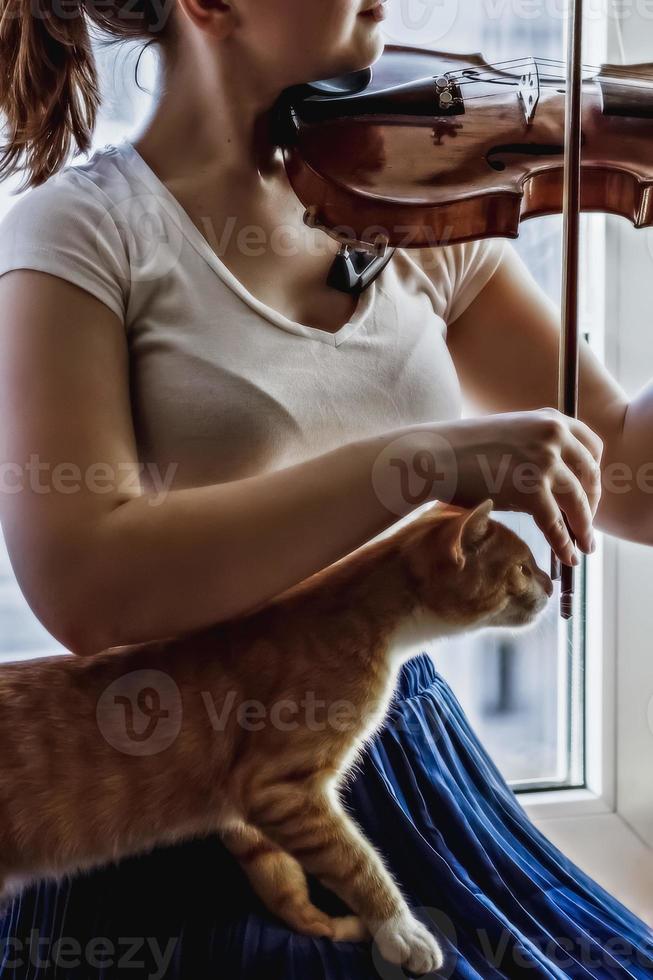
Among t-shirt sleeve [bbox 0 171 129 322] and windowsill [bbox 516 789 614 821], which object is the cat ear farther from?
windowsill [bbox 516 789 614 821]

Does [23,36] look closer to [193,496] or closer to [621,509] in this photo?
[193,496]

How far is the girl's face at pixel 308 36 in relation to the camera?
48cm

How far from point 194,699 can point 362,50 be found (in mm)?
368

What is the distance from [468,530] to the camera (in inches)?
17.8

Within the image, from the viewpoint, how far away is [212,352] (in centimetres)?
49

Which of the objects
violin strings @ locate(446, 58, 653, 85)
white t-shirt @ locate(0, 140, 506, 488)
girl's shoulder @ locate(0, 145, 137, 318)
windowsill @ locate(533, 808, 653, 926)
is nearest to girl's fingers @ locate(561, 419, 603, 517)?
white t-shirt @ locate(0, 140, 506, 488)

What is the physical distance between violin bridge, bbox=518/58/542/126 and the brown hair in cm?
25

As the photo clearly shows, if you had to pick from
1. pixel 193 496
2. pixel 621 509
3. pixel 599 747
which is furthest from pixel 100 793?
pixel 599 747

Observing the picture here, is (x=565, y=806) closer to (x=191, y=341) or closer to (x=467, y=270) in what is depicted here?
(x=467, y=270)

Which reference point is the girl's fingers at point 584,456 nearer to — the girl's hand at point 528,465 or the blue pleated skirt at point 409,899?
the girl's hand at point 528,465

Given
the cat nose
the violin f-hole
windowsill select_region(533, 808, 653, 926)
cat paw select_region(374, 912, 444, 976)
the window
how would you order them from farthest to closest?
1. windowsill select_region(533, 808, 653, 926)
2. the window
3. the violin f-hole
4. the cat nose
5. cat paw select_region(374, 912, 444, 976)

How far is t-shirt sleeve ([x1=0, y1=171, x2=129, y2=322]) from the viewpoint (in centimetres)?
45

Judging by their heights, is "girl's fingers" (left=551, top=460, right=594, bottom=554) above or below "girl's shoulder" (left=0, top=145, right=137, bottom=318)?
below

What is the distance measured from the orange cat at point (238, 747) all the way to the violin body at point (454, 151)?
208 mm
